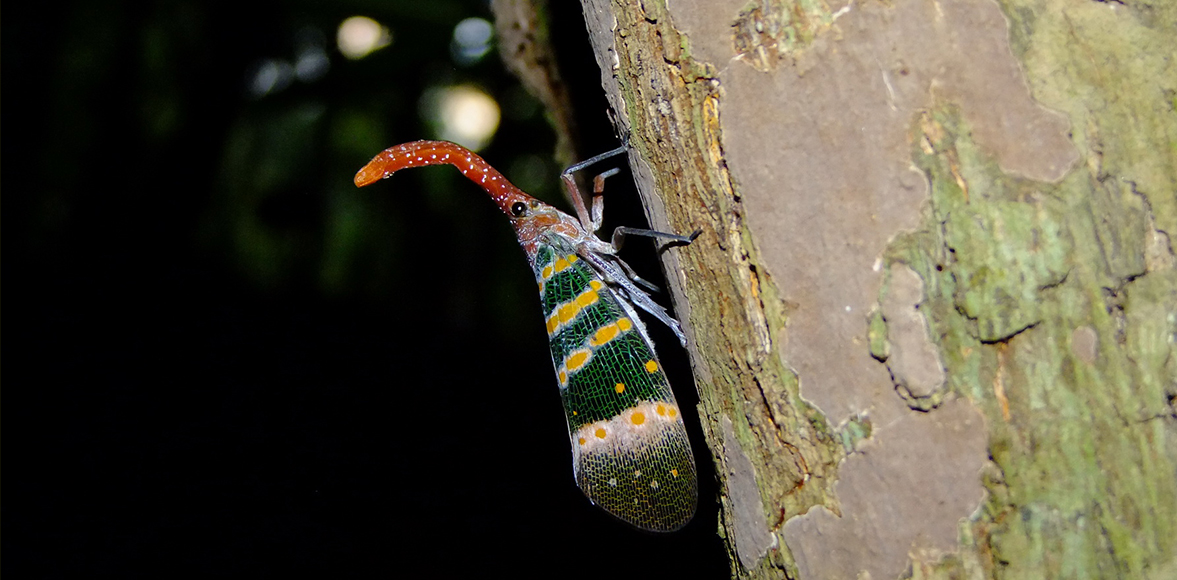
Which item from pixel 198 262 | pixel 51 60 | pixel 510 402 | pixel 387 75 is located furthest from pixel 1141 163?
pixel 51 60

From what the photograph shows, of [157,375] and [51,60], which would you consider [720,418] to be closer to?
[51,60]

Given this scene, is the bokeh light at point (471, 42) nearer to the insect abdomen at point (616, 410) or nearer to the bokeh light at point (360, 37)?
the bokeh light at point (360, 37)

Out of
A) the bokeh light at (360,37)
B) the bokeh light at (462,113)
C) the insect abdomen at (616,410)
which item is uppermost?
the bokeh light at (360,37)

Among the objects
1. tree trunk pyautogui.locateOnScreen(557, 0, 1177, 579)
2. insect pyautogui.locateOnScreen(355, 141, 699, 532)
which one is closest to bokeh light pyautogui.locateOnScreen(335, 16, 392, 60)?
insect pyautogui.locateOnScreen(355, 141, 699, 532)

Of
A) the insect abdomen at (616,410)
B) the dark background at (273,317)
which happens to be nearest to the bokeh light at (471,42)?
the dark background at (273,317)

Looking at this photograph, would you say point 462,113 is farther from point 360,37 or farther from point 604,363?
point 604,363

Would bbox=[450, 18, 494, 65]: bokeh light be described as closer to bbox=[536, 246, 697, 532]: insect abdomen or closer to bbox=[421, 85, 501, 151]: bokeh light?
bbox=[421, 85, 501, 151]: bokeh light

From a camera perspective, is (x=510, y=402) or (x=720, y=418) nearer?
(x=720, y=418)
